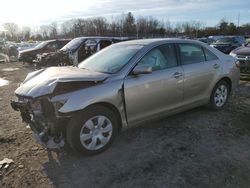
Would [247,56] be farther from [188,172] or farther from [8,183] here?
[8,183]

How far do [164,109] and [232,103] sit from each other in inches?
101

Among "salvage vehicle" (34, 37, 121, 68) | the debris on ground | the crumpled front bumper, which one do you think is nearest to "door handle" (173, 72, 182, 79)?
the crumpled front bumper

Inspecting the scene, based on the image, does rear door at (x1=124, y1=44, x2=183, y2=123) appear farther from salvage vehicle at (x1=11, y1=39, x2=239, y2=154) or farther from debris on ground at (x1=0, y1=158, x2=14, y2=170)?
debris on ground at (x1=0, y1=158, x2=14, y2=170)

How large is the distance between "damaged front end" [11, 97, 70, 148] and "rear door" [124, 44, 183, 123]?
1069 mm

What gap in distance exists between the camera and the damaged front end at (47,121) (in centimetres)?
388

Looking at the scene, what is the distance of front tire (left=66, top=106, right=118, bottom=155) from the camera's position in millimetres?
3920

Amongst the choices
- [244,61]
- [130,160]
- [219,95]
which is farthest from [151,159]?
[244,61]

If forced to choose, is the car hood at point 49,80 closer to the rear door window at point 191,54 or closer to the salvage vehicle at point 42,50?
the rear door window at point 191,54

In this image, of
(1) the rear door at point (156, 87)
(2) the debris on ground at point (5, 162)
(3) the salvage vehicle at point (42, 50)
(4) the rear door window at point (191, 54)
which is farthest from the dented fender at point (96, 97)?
(3) the salvage vehicle at point (42, 50)

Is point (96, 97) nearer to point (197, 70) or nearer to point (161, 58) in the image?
point (161, 58)

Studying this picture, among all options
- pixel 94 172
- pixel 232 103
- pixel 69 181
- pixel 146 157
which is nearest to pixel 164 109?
pixel 146 157

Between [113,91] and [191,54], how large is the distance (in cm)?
208

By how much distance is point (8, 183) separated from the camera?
357cm

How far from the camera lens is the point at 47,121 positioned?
3.99 metres
